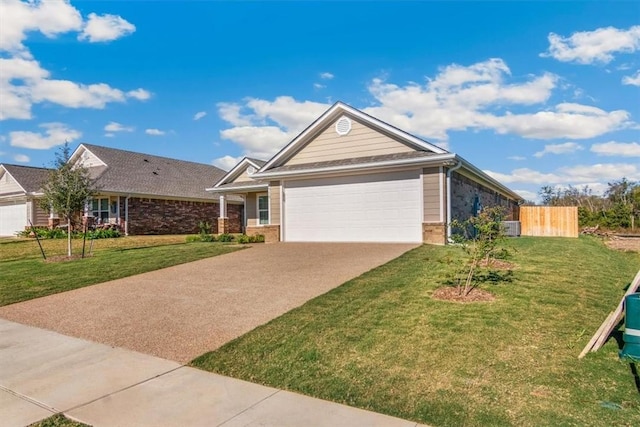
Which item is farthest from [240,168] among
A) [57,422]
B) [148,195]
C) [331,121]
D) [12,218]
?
[57,422]

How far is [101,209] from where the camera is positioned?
25.5 m

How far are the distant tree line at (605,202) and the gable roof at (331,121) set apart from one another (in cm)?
2223

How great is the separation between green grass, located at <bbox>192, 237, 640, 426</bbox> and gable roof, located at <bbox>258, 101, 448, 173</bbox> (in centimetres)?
801

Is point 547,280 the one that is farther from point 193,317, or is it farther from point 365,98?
point 365,98

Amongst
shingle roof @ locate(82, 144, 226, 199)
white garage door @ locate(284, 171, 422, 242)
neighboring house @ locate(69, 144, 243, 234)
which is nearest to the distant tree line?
white garage door @ locate(284, 171, 422, 242)

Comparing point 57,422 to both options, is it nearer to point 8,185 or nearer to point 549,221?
point 549,221

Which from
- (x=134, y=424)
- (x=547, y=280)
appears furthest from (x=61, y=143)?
(x=547, y=280)

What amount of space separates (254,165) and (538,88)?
50.2 ft

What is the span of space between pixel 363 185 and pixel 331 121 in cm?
322

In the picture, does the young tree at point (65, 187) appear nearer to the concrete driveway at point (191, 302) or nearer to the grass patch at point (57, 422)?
the concrete driveway at point (191, 302)

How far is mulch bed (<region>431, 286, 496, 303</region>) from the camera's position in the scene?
659cm

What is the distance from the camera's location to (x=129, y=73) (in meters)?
15.5

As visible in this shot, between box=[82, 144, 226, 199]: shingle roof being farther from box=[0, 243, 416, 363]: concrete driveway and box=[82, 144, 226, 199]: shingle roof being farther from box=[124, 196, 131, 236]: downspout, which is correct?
box=[0, 243, 416, 363]: concrete driveway

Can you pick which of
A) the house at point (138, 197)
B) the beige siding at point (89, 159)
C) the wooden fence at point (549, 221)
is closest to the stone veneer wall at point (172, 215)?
the house at point (138, 197)
